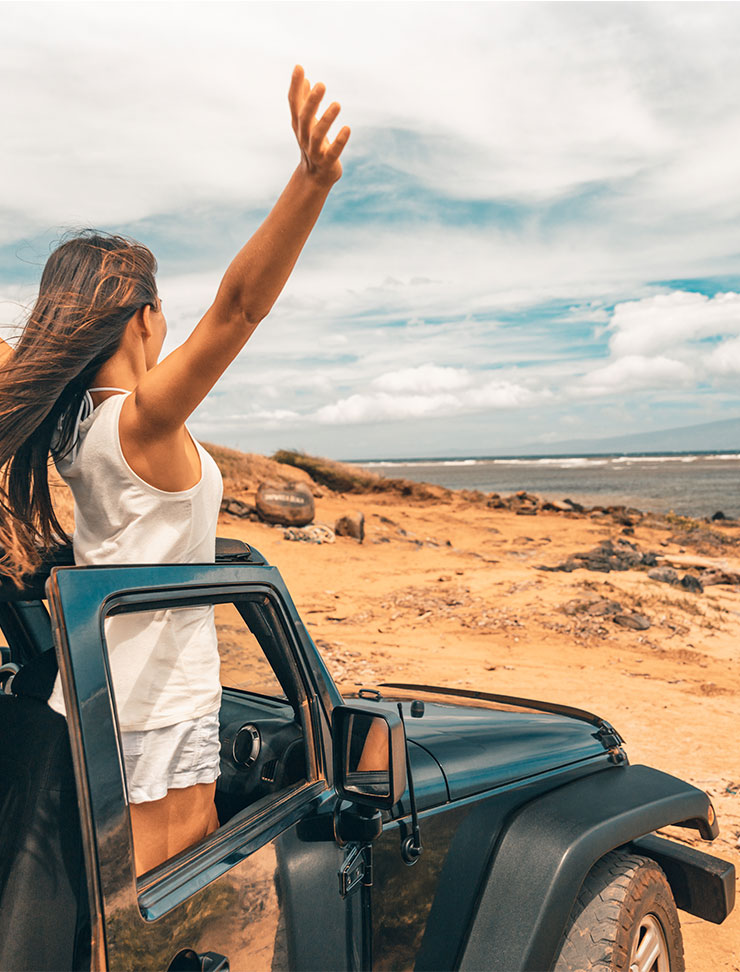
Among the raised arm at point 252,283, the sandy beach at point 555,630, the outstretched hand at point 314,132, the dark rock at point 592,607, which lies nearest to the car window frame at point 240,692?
the raised arm at point 252,283

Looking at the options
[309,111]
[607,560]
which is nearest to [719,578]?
[607,560]

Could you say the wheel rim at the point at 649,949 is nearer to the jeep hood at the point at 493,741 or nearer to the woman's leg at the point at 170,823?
the jeep hood at the point at 493,741

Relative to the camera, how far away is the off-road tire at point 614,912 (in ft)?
7.13

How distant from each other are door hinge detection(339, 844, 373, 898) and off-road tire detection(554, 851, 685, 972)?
2.33 ft

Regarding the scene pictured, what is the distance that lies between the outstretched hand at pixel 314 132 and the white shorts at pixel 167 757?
3.73 ft

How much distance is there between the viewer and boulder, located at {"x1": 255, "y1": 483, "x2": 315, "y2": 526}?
16.2 meters

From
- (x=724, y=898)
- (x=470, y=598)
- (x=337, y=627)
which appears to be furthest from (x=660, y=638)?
(x=724, y=898)

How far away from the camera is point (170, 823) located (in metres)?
1.63

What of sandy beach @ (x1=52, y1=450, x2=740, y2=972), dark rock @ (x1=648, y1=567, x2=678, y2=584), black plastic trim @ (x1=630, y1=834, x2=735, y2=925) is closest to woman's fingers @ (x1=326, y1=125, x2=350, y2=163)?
sandy beach @ (x1=52, y1=450, x2=740, y2=972)

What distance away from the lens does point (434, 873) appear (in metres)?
2.04

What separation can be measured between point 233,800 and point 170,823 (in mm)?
386

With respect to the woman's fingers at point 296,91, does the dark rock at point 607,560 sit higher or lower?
lower

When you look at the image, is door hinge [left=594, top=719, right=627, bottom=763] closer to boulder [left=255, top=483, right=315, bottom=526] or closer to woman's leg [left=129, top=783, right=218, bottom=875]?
woman's leg [left=129, top=783, right=218, bottom=875]

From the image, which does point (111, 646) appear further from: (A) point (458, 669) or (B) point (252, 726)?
(A) point (458, 669)
